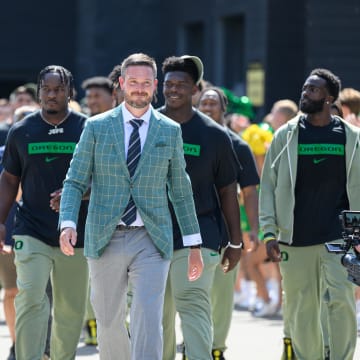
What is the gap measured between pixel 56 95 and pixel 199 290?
5.50 ft

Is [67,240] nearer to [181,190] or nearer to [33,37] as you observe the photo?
[181,190]

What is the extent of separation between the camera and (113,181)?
716cm

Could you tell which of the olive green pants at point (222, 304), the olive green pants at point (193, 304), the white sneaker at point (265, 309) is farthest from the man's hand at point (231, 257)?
the white sneaker at point (265, 309)

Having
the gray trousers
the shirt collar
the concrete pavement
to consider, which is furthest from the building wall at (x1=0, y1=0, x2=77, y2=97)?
the gray trousers

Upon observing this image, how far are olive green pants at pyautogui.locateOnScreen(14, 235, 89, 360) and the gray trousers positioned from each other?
1.26 meters

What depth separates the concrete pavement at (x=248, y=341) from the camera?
10.3 metres

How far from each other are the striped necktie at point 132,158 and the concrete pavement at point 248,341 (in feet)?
10.4

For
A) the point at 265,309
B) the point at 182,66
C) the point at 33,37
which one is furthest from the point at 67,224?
the point at 33,37

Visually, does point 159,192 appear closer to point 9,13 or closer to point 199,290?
point 199,290

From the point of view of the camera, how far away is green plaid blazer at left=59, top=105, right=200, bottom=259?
7.14 meters

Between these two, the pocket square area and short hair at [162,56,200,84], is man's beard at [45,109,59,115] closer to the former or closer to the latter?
short hair at [162,56,200,84]

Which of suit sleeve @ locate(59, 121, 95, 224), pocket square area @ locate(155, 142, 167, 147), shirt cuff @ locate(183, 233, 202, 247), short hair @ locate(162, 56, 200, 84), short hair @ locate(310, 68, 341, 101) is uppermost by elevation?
Answer: short hair @ locate(162, 56, 200, 84)

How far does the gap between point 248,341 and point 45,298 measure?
3075 mm

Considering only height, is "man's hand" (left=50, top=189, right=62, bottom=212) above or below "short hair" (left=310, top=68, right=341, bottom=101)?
below
